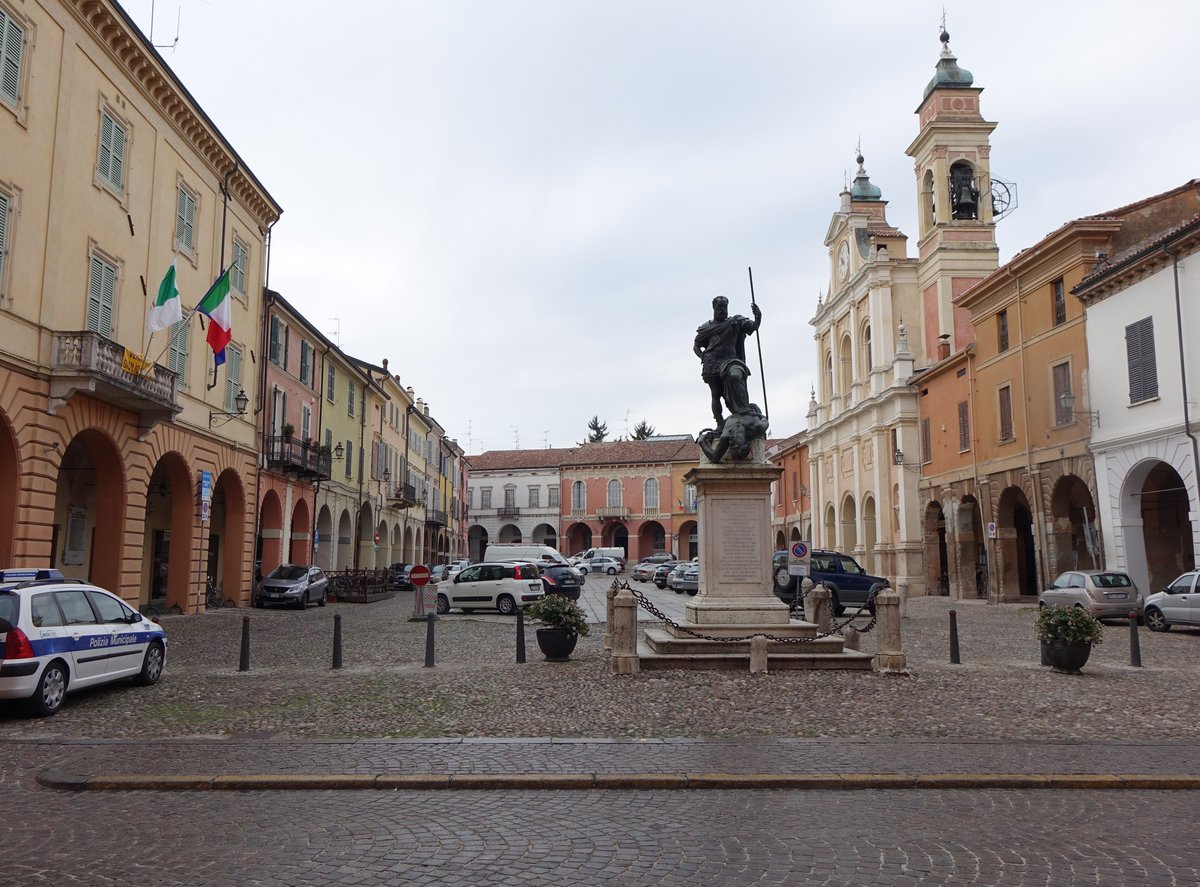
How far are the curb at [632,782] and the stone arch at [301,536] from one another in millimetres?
29135

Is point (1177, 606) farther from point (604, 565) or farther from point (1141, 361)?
point (604, 565)

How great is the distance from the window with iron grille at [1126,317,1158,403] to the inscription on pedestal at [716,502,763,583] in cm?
1637

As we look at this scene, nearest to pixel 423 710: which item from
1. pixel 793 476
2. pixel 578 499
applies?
pixel 793 476

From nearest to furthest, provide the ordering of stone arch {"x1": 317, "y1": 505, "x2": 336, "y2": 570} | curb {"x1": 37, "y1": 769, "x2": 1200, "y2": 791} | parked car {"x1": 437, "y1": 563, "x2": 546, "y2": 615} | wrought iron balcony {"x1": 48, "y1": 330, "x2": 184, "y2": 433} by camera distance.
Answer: curb {"x1": 37, "y1": 769, "x2": 1200, "y2": 791} < wrought iron balcony {"x1": 48, "y1": 330, "x2": 184, "y2": 433} < parked car {"x1": 437, "y1": 563, "x2": 546, "y2": 615} < stone arch {"x1": 317, "y1": 505, "x2": 336, "y2": 570}

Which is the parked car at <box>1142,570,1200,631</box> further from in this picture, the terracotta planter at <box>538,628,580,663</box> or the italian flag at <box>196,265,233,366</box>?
the italian flag at <box>196,265,233,366</box>

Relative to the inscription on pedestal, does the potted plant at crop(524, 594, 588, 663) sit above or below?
below

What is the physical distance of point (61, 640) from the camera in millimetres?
10055

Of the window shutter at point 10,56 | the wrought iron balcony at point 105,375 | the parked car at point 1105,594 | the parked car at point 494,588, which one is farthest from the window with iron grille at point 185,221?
the parked car at point 1105,594

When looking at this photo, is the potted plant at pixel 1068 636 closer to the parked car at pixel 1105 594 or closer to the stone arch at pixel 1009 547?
the parked car at pixel 1105 594

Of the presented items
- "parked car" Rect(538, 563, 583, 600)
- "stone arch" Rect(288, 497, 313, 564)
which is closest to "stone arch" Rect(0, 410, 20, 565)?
"parked car" Rect(538, 563, 583, 600)

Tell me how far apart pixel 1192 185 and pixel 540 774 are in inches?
1174

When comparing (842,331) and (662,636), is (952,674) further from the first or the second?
(842,331)

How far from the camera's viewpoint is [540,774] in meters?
7.17

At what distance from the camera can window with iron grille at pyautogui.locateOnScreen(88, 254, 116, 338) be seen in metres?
19.3
